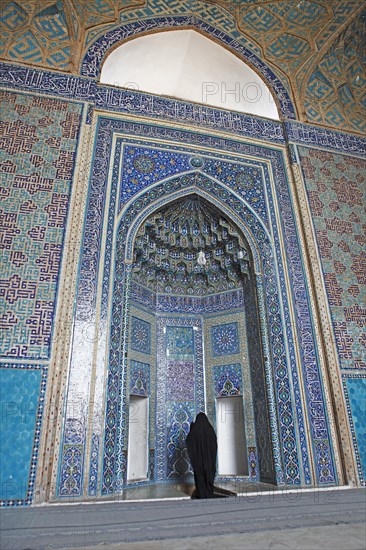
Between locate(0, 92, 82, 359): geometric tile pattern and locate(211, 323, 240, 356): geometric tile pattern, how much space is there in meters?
2.83

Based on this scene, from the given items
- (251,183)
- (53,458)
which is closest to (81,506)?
(53,458)

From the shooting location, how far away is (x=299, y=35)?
6387 millimetres

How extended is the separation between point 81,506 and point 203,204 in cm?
391

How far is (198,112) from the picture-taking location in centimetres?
575

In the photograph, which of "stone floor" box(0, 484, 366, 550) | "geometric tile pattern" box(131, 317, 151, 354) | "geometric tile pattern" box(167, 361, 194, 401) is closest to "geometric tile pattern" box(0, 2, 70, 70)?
"geometric tile pattern" box(131, 317, 151, 354)

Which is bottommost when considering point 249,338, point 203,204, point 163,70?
point 249,338

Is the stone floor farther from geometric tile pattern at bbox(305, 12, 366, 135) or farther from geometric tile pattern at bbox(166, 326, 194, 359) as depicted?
geometric tile pattern at bbox(305, 12, 366, 135)

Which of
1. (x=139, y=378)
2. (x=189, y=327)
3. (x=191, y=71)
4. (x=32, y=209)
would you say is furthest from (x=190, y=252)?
(x=191, y=71)

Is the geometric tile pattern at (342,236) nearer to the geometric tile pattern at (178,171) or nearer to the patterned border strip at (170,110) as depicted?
the patterned border strip at (170,110)

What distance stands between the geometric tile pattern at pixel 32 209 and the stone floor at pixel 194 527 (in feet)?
5.09

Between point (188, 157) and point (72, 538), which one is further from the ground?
point (188, 157)

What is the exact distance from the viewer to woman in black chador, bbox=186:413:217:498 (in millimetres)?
4430

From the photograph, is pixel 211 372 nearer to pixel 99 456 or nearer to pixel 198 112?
pixel 99 456

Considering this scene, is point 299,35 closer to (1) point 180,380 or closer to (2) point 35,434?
(1) point 180,380
